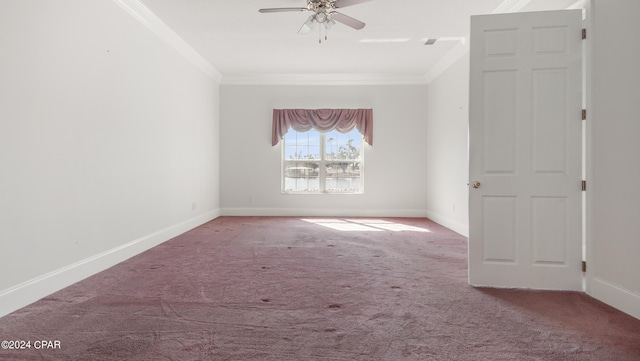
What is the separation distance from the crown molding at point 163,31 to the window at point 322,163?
7.50 feet

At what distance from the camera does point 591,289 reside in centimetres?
261

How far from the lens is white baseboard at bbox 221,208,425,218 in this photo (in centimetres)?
704

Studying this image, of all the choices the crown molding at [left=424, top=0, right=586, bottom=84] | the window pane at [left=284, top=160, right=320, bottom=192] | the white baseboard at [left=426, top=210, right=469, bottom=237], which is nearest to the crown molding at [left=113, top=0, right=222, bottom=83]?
the window pane at [left=284, top=160, right=320, bottom=192]

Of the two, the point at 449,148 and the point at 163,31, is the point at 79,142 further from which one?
the point at 449,148

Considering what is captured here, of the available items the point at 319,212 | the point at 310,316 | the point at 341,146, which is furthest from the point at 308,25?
the point at 319,212

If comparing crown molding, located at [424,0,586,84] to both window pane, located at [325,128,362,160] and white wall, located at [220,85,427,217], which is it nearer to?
white wall, located at [220,85,427,217]

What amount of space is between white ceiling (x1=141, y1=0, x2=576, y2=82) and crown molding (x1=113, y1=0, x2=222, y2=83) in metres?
0.08

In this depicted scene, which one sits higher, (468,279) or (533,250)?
(533,250)

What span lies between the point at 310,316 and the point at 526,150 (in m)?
2.25

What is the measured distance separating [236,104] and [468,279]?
5.80 meters

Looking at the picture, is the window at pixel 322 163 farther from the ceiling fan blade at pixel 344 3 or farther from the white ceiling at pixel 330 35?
the ceiling fan blade at pixel 344 3

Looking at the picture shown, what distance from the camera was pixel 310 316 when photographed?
87.2 inches

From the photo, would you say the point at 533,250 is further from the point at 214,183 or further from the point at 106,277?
the point at 214,183

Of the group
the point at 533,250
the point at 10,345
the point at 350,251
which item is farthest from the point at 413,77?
the point at 10,345
